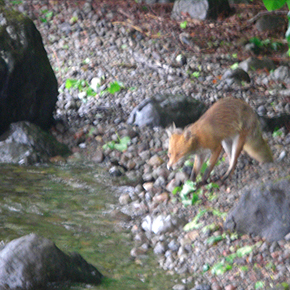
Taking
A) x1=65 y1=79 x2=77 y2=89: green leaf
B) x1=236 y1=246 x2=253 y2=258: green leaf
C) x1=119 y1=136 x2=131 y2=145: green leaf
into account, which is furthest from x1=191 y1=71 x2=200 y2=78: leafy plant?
x1=236 y1=246 x2=253 y2=258: green leaf

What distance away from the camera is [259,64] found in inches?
369

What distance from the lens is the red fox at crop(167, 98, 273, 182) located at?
5242 millimetres

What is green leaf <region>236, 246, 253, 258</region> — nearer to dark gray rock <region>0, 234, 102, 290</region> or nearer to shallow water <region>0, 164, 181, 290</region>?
shallow water <region>0, 164, 181, 290</region>

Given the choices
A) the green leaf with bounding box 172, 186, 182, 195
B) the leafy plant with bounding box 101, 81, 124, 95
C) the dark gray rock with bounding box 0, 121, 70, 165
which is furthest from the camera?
the leafy plant with bounding box 101, 81, 124, 95

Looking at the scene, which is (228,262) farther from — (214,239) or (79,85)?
(79,85)

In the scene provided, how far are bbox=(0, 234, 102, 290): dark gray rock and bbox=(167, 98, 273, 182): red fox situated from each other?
1.89m

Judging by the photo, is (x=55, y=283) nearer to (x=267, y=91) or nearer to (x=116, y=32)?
(x=267, y=91)

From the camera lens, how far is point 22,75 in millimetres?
7141

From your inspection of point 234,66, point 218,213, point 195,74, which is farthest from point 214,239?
point 234,66

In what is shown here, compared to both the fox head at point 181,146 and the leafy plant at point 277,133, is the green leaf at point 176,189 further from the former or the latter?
the leafy plant at point 277,133

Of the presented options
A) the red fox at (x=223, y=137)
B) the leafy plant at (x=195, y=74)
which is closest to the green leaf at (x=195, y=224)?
the red fox at (x=223, y=137)

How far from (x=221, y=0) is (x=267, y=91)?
3897 mm

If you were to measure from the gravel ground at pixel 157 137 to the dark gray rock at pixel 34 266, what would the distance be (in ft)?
3.23

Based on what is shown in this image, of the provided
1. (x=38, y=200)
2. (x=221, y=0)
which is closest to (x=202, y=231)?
(x=38, y=200)
